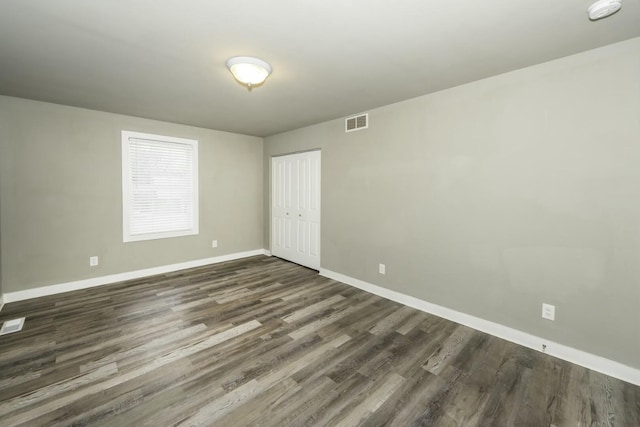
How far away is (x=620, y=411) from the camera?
5.65 feet

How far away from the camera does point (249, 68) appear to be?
2283mm

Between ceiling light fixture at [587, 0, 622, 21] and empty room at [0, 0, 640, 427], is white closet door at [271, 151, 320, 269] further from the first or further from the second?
ceiling light fixture at [587, 0, 622, 21]

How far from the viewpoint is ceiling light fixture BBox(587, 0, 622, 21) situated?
1556 millimetres

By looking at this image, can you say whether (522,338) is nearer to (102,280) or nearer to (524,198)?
(524,198)

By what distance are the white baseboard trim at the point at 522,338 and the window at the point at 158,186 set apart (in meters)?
3.37

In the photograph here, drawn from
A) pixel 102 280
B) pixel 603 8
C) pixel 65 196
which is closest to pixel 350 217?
pixel 603 8

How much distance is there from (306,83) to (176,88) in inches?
56.1

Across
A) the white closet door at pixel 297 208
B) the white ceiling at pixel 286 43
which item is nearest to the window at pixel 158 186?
the white ceiling at pixel 286 43

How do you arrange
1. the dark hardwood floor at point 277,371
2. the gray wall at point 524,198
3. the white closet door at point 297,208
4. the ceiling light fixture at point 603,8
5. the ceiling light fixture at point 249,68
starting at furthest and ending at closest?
the white closet door at point 297,208 → the ceiling light fixture at point 249,68 → the gray wall at point 524,198 → the dark hardwood floor at point 277,371 → the ceiling light fixture at point 603,8

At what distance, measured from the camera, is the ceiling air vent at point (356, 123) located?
12.1 feet

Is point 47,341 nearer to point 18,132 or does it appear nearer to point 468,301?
point 18,132

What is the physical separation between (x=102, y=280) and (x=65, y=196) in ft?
4.13

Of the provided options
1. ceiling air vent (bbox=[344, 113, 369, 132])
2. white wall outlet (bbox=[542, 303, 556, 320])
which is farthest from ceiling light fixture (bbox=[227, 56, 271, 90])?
white wall outlet (bbox=[542, 303, 556, 320])

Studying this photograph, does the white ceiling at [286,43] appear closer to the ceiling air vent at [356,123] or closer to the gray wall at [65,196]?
the gray wall at [65,196]
